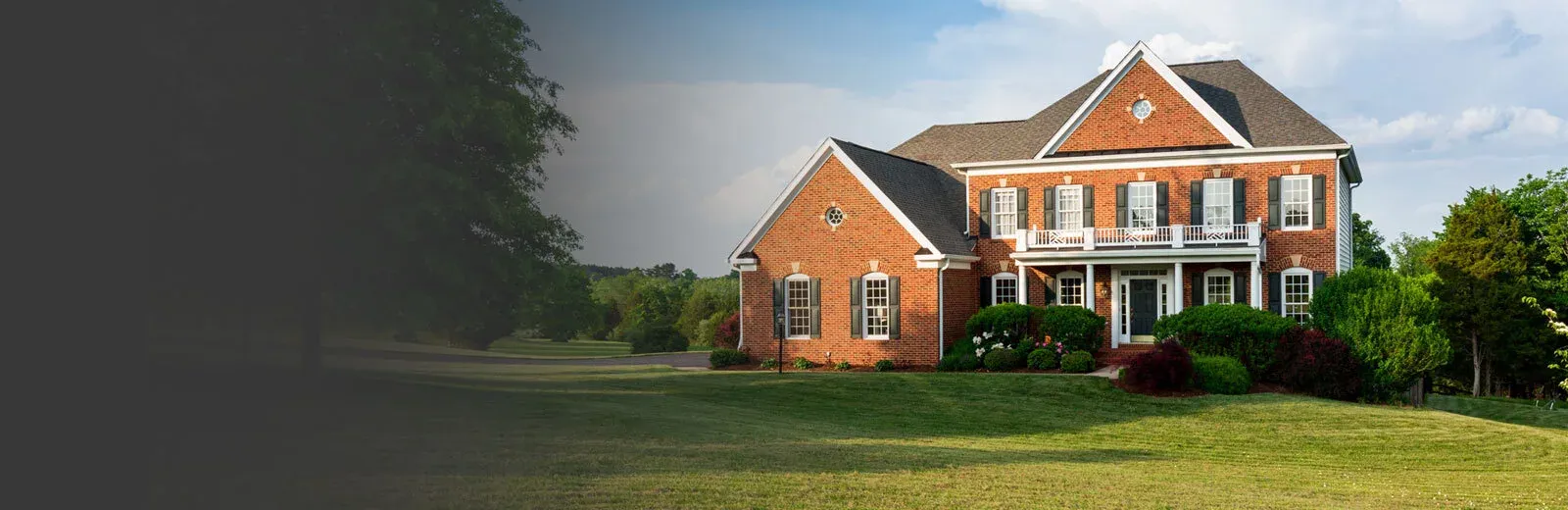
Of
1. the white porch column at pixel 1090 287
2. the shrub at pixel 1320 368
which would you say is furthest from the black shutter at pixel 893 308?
the shrub at pixel 1320 368

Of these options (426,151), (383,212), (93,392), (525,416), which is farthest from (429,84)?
(93,392)

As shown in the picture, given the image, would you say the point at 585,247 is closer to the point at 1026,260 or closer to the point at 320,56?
the point at 320,56

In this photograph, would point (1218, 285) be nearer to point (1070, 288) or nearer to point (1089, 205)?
point (1070, 288)

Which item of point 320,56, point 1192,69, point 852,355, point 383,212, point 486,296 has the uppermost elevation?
point 1192,69

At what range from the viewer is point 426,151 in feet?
36.0

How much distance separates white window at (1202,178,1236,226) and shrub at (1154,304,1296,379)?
13.7 ft

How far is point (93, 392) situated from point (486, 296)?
16.5 ft

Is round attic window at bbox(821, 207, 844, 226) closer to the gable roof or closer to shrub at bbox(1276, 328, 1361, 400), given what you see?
the gable roof

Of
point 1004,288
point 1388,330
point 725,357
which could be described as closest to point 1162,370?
point 1388,330

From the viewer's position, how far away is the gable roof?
29.2 metres

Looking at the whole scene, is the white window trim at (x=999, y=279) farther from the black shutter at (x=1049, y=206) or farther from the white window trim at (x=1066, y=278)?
the black shutter at (x=1049, y=206)

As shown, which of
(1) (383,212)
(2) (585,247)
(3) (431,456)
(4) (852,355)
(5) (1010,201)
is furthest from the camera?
(5) (1010,201)

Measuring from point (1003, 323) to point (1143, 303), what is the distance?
444 centimetres

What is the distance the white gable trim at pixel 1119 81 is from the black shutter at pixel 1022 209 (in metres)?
1.08
